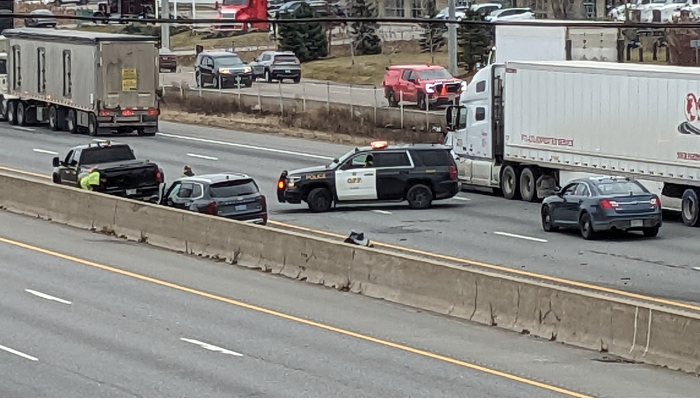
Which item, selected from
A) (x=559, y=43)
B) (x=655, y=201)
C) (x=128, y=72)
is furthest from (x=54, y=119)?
(x=655, y=201)

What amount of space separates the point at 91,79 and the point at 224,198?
2048cm

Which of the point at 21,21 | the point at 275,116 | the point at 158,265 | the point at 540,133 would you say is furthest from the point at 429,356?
the point at 21,21

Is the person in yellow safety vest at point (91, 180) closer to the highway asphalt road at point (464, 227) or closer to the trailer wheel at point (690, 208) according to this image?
the highway asphalt road at point (464, 227)

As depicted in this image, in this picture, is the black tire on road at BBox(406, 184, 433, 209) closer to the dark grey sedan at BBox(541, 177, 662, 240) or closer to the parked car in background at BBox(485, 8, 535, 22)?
the dark grey sedan at BBox(541, 177, 662, 240)

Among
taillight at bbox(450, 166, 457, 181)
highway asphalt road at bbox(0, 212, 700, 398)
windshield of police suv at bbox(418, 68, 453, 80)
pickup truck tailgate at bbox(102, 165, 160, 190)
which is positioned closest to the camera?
highway asphalt road at bbox(0, 212, 700, 398)

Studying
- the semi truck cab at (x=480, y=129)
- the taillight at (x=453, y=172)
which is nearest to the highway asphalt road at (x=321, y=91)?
the semi truck cab at (x=480, y=129)

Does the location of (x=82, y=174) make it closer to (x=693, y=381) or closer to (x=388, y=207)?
(x=388, y=207)

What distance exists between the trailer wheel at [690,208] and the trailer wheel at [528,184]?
5.64 meters

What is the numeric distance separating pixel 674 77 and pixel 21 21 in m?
85.0

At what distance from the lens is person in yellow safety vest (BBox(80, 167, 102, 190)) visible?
119 ft

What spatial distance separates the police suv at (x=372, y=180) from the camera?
3675cm

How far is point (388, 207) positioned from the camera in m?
37.9

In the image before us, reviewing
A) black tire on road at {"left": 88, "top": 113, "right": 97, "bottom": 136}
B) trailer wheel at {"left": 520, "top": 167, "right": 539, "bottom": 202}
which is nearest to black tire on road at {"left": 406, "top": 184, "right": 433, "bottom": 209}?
trailer wheel at {"left": 520, "top": 167, "right": 539, "bottom": 202}

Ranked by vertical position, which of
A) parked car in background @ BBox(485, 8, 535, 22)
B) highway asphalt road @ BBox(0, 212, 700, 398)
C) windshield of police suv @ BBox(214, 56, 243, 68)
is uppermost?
parked car in background @ BBox(485, 8, 535, 22)
